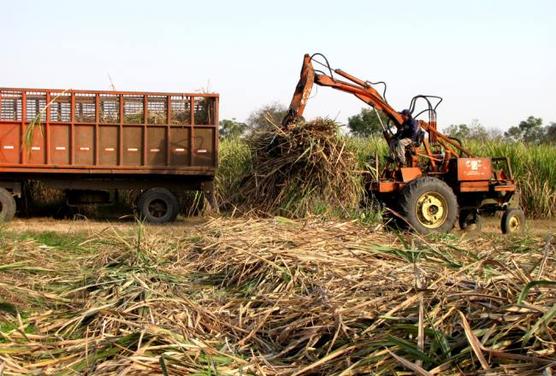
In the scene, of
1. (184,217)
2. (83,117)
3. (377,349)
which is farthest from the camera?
(184,217)

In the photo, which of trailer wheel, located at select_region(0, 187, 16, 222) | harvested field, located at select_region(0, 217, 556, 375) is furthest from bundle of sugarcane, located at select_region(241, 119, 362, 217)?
trailer wheel, located at select_region(0, 187, 16, 222)

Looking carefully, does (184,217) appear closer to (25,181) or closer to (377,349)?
(25,181)

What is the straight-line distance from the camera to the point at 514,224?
508 inches

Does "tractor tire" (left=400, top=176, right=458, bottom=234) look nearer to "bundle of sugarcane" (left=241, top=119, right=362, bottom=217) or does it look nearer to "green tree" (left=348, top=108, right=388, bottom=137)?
"bundle of sugarcane" (left=241, top=119, right=362, bottom=217)

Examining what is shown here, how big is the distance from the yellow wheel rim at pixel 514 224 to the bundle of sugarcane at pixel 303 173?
3367 mm

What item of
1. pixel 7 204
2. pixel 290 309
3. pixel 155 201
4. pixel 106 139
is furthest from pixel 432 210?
pixel 7 204

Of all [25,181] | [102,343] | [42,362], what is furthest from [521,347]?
[25,181]

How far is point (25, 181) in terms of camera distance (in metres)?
14.9

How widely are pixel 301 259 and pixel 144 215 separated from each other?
31.7 ft

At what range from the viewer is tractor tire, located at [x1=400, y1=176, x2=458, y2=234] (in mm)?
11242

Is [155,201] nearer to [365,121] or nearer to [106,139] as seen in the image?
[106,139]

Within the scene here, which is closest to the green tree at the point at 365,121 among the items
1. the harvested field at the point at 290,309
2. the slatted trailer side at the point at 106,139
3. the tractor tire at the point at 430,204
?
the slatted trailer side at the point at 106,139

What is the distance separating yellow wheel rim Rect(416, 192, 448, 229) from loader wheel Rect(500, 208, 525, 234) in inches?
71.0

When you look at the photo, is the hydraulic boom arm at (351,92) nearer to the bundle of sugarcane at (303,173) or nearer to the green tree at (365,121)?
the bundle of sugarcane at (303,173)
